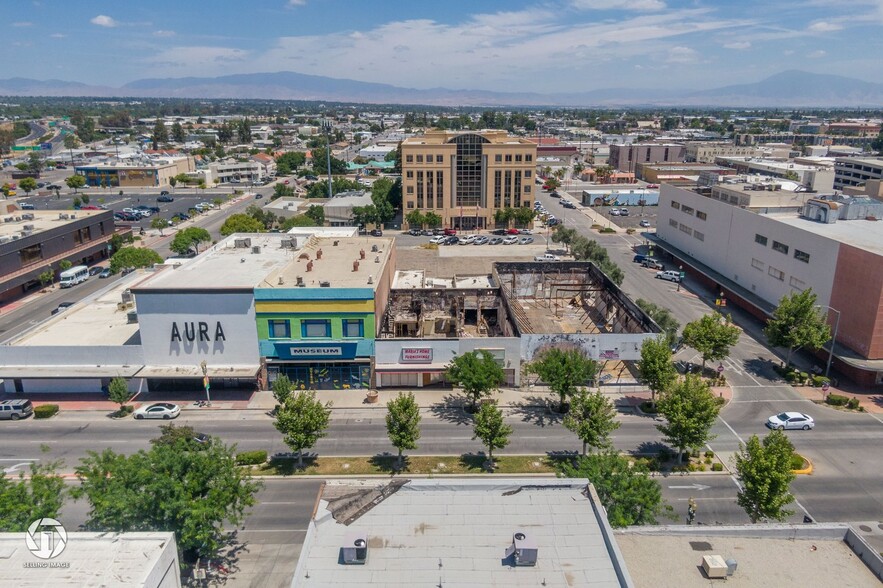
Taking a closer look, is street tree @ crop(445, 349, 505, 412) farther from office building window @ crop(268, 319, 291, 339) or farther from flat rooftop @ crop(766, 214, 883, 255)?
flat rooftop @ crop(766, 214, 883, 255)

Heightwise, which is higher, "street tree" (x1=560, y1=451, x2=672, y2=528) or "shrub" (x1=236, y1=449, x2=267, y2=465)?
"street tree" (x1=560, y1=451, x2=672, y2=528)

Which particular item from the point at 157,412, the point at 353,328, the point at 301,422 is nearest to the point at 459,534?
the point at 301,422

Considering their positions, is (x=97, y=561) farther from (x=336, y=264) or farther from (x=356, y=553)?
(x=336, y=264)

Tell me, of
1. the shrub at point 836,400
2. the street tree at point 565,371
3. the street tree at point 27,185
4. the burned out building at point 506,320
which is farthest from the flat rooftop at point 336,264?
the street tree at point 27,185

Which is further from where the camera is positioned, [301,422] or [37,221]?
[37,221]

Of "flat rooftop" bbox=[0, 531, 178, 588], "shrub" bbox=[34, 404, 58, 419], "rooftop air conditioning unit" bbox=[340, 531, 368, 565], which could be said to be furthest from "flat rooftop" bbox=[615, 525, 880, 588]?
"shrub" bbox=[34, 404, 58, 419]
